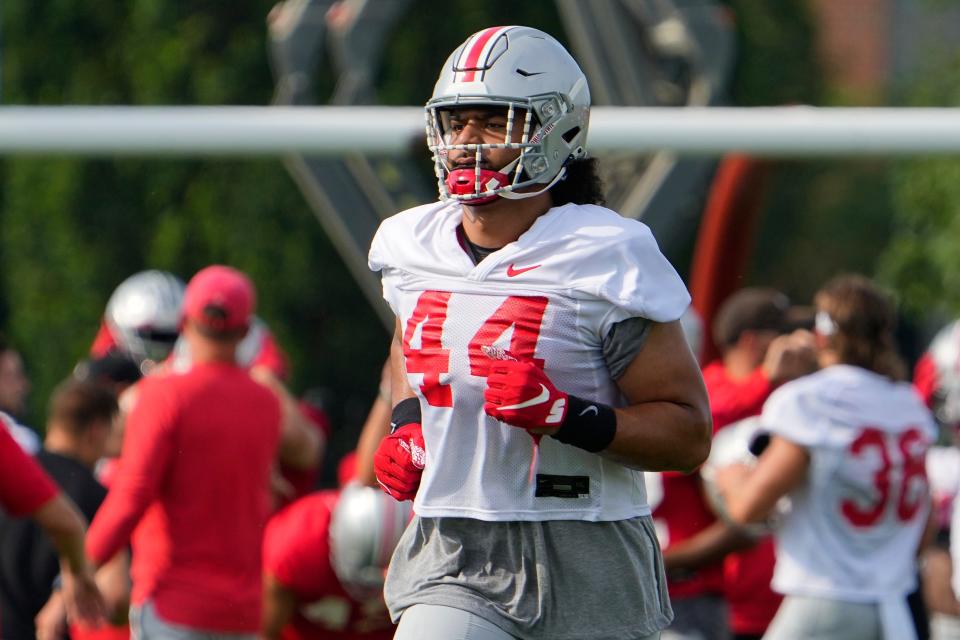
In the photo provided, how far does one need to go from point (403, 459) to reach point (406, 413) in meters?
0.12

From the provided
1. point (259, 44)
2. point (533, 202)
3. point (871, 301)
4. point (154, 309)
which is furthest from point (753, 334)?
point (259, 44)

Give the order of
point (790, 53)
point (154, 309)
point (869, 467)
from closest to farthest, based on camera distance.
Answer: point (869, 467)
point (154, 309)
point (790, 53)

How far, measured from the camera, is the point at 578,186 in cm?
365

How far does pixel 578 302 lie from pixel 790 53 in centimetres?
1359

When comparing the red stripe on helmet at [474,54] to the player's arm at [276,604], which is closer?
the red stripe on helmet at [474,54]

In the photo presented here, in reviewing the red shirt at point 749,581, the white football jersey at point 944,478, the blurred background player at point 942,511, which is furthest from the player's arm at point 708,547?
the white football jersey at point 944,478

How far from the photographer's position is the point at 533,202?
140 inches

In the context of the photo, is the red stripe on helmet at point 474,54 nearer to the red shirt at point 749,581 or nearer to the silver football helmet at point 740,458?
the silver football helmet at point 740,458

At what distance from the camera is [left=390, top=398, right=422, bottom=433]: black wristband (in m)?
3.49

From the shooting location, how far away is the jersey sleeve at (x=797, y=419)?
A: 5305mm

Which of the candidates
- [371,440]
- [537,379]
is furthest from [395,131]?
[537,379]

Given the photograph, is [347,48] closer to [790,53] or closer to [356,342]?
[356,342]

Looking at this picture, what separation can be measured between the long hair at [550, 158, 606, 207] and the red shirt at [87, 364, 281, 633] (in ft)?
7.51

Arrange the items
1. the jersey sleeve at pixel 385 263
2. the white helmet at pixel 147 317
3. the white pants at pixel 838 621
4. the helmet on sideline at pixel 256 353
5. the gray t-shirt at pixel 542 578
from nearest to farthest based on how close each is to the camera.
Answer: the gray t-shirt at pixel 542 578
the jersey sleeve at pixel 385 263
the white pants at pixel 838 621
the helmet on sideline at pixel 256 353
the white helmet at pixel 147 317
